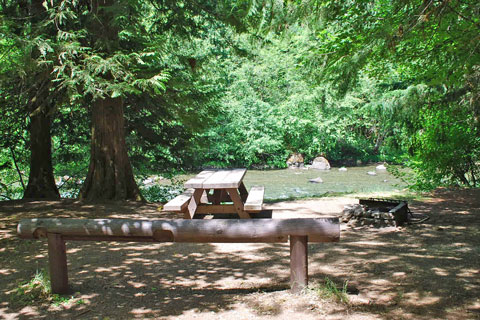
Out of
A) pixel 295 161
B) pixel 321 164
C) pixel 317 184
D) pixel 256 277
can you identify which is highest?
pixel 295 161

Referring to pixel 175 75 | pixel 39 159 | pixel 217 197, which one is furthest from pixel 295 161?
pixel 217 197

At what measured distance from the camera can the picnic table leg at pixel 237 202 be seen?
5836 mm

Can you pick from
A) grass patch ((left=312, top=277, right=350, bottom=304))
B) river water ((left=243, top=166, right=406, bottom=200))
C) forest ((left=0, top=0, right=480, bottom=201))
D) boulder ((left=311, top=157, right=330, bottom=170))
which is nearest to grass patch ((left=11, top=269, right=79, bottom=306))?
grass patch ((left=312, top=277, right=350, bottom=304))

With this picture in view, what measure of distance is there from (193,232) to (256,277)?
1.01 metres

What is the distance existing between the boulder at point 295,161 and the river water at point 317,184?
1.78 m

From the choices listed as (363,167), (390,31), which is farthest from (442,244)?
(363,167)

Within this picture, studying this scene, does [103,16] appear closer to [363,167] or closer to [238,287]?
[238,287]

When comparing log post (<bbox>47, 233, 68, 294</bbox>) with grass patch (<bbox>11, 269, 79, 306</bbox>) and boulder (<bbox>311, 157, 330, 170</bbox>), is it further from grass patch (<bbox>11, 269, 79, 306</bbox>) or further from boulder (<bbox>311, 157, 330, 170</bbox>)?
boulder (<bbox>311, 157, 330, 170</bbox>)

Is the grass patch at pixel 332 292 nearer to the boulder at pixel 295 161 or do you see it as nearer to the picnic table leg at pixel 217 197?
the picnic table leg at pixel 217 197

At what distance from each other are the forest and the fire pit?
196 centimetres

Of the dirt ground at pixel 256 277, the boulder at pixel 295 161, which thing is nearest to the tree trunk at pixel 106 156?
the dirt ground at pixel 256 277

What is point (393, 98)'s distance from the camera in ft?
30.8

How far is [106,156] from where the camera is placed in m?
8.35

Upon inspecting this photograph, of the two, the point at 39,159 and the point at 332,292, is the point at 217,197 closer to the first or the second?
the point at 332,292
